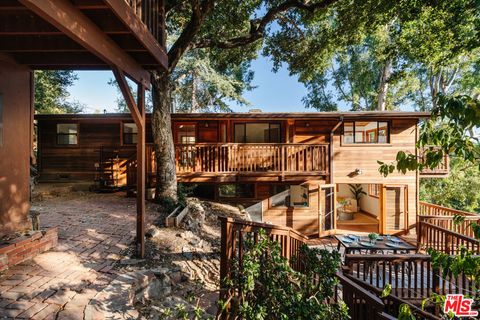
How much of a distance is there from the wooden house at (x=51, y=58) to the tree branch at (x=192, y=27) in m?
2.85

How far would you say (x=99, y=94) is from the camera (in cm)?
2872

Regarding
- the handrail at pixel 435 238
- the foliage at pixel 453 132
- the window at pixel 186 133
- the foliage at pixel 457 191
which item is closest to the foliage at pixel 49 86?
the window at pixel 186 133

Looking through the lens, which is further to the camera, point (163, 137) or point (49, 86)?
point (49, 86)

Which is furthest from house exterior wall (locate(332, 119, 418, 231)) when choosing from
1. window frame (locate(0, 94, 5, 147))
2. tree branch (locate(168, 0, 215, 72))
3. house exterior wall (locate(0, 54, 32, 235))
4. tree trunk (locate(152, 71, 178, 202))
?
window frame (locate(0, 94, 5, 147))

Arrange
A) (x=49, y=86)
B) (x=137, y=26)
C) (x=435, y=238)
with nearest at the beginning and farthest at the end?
(x=137, y=26), (x=435, y=238), (x=49, y=86)

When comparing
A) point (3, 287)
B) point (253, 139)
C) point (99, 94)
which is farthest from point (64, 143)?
point (99, 94)

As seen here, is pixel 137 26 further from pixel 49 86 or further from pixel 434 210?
pixel 49 86

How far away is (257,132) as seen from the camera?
420 inches

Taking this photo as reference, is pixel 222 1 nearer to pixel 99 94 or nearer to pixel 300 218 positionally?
pixel 300 218

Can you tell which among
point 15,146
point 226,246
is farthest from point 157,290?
point 15,146

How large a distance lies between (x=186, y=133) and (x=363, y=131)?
794 cm

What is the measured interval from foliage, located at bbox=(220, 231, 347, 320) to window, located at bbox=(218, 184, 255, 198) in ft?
24.6

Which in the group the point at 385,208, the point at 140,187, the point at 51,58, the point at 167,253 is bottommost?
the point at 385,208

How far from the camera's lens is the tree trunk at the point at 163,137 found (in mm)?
7352
